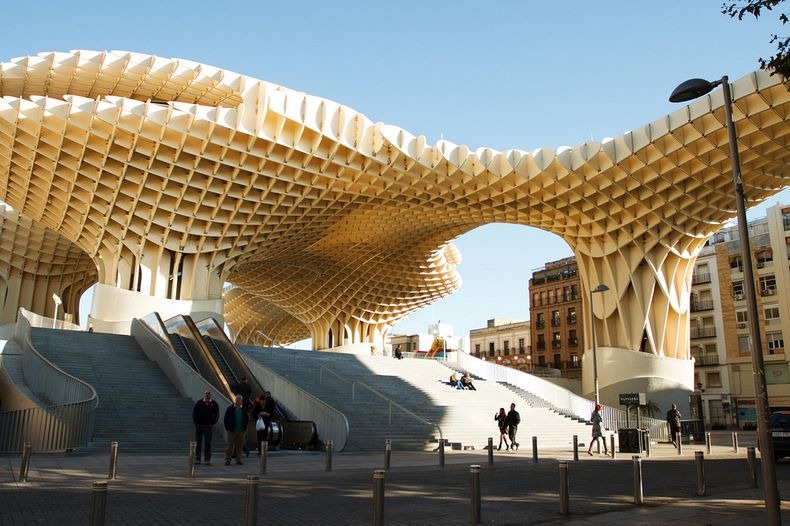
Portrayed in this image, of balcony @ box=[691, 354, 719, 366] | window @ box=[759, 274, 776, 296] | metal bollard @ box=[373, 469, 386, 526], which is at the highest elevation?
window @ box=[759, 274, 776, 296]

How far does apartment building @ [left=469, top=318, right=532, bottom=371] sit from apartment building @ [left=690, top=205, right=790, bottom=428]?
70.8 feet

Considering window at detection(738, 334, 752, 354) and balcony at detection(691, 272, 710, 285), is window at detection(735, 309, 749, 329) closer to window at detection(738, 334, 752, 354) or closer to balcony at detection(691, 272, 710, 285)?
window at detection(738, 334, 752, 354)

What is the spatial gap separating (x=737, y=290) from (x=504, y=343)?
3206 cm

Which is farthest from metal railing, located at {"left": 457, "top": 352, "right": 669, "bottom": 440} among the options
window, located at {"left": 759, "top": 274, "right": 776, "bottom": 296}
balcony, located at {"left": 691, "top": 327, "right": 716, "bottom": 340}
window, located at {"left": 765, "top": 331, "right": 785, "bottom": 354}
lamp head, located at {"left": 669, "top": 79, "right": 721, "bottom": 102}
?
balcony, located at {"left": 691, "top": 327, "right": 716, "bottom": 340}

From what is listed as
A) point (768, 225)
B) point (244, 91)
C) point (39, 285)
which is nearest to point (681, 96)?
point (244, 91)

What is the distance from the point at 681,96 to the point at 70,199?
3279 centimetres

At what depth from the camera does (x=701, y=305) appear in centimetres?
5625

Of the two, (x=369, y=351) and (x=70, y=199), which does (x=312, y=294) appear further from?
(x=70, y=199)

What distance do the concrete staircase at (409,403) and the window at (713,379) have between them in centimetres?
3040

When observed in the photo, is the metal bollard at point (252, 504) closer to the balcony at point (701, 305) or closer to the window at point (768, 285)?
the window at point (768, 285)

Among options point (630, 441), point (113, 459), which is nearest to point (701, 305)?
point (630, 441)

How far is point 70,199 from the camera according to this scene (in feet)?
113

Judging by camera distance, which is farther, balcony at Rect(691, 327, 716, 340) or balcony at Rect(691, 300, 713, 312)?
balcony at Rect(691, 300, 713, 312)

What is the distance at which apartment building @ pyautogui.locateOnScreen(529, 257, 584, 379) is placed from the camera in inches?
2668
